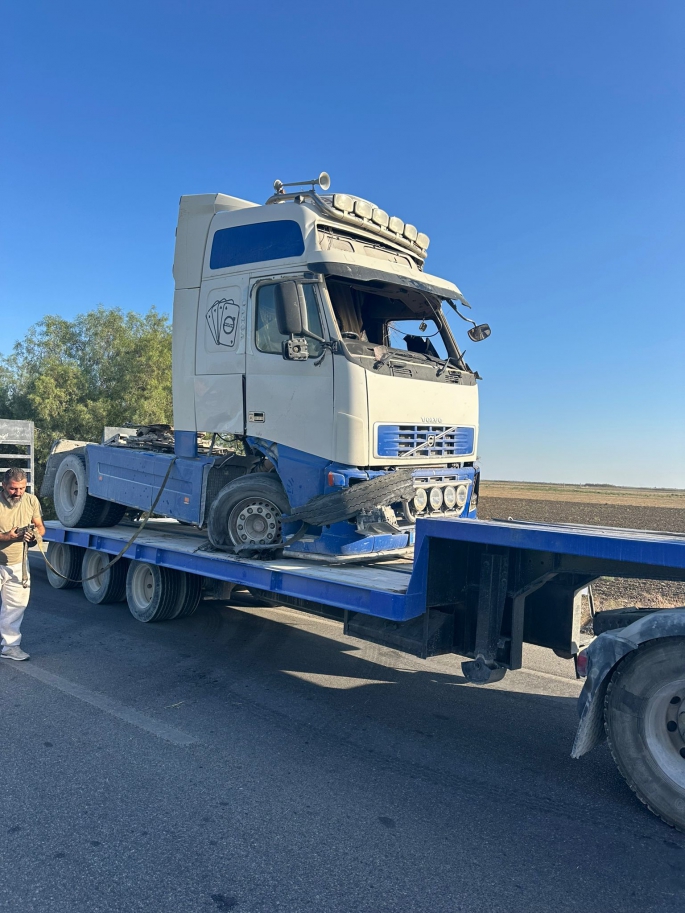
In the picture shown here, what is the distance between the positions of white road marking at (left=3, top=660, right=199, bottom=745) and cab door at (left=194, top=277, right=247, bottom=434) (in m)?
2.58

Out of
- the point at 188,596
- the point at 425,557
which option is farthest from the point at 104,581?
the point at 425,557

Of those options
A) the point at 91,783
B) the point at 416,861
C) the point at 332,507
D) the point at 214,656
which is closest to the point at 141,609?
the point at 214,656

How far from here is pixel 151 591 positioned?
24.9 ft

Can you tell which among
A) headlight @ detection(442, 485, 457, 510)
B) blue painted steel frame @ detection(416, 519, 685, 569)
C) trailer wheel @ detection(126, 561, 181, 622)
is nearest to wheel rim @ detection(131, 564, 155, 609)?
trailer wheel @ detection(126, 561, 181, 622)

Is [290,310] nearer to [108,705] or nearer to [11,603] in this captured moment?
[108,705]

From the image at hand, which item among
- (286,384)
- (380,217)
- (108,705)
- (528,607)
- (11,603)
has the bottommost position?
(108,705)

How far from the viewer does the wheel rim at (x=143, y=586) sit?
24.9ft

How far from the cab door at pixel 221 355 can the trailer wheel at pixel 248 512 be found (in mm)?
584

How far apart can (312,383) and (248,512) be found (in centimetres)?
133

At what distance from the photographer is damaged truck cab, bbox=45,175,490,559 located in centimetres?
559

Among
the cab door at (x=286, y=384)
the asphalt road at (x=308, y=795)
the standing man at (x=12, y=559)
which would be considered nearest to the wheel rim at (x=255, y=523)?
the cab door at (x=286, y=384)

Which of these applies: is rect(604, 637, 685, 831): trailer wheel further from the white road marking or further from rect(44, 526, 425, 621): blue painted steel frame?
the white road marking

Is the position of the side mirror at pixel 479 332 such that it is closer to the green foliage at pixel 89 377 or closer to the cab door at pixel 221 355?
the cab door at pixel 221 355

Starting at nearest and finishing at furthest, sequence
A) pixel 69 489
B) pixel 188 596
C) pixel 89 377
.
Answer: pixel 188 596, pixel 69 489, pixel 89 377
